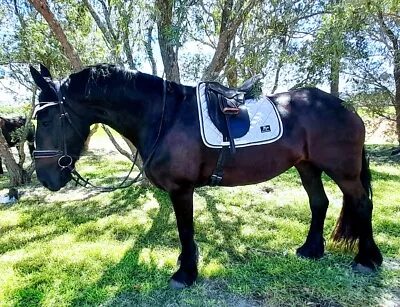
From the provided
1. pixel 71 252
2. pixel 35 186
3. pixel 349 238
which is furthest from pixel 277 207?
pixel 35 186

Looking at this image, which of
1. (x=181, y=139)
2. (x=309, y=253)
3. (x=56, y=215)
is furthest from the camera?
(x=56, y=215)

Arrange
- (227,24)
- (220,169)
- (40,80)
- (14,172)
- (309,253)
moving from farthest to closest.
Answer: (14,172)
(227,24)
(309,253)
(220,169)
(40,80)

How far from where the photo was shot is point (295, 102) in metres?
2.50

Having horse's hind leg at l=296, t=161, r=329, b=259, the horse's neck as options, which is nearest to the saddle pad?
the horse's neck

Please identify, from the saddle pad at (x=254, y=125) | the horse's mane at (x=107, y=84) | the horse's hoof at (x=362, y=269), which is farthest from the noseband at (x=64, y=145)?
the horse's hoof at (x=362, y=269)

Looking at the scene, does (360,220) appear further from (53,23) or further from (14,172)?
(14,172)

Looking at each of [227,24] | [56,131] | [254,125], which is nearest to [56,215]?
[56,131]

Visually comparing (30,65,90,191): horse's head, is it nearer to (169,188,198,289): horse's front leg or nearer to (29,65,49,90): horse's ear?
(29,65,49,90): horse's ear

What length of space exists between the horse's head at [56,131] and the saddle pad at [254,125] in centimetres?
84

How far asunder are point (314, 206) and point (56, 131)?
2187 millimetres

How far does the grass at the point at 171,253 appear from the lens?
2254mm

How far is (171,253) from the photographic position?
287 cm

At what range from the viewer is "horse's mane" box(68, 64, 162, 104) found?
7.10ft

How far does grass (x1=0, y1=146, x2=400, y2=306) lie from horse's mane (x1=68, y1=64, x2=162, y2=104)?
141 cm
